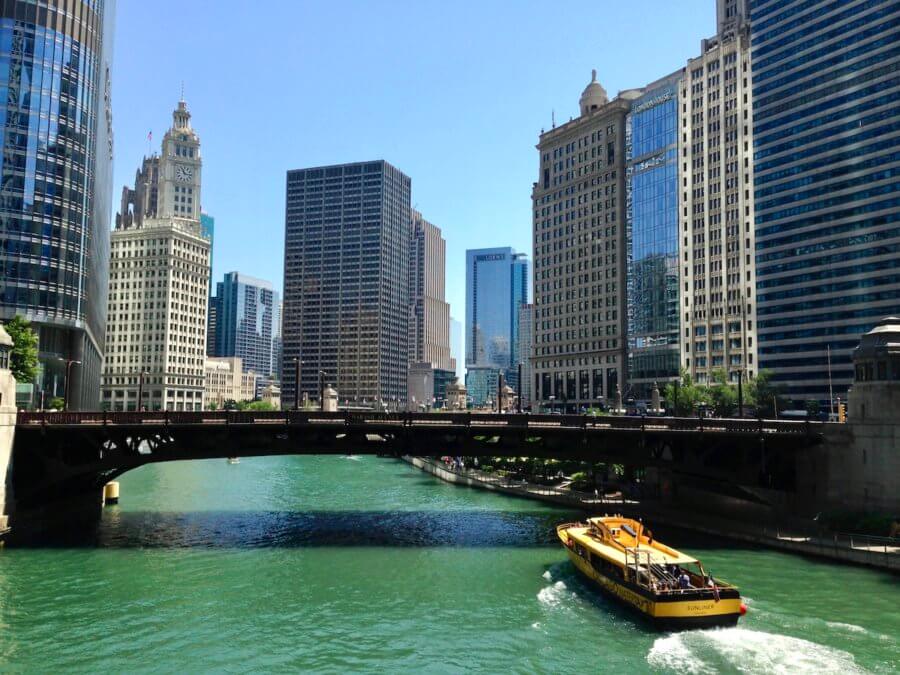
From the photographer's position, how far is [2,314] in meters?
93.2

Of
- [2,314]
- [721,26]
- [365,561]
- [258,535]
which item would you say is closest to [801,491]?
[365,561]

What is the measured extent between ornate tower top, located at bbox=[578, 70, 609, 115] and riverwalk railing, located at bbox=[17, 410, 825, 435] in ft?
476

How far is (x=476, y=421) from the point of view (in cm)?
5791

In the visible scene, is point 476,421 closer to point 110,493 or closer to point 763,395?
point 110,493

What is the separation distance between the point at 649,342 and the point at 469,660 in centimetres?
13866

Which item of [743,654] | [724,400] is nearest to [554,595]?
[743,654]

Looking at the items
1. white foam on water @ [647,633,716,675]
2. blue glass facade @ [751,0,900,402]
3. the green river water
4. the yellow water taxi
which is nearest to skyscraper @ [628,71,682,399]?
blue glass facade @ [751,0,900,402]

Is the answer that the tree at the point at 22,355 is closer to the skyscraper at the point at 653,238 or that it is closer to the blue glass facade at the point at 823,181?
the skyscraper at the point at 653,238

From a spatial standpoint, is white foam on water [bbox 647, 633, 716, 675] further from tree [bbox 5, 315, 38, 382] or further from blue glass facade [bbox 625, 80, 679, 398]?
blue glass facade [bbox 625, 80, 679, 398]

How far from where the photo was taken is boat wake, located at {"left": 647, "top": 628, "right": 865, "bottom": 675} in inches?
1145

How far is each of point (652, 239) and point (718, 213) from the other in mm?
15206

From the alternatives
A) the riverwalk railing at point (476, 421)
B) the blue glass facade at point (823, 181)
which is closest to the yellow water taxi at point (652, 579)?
the riverwalk railing at point (476, 421)

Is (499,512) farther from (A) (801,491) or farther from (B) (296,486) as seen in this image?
(B) (296,486)

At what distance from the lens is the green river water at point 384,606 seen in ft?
100.0
